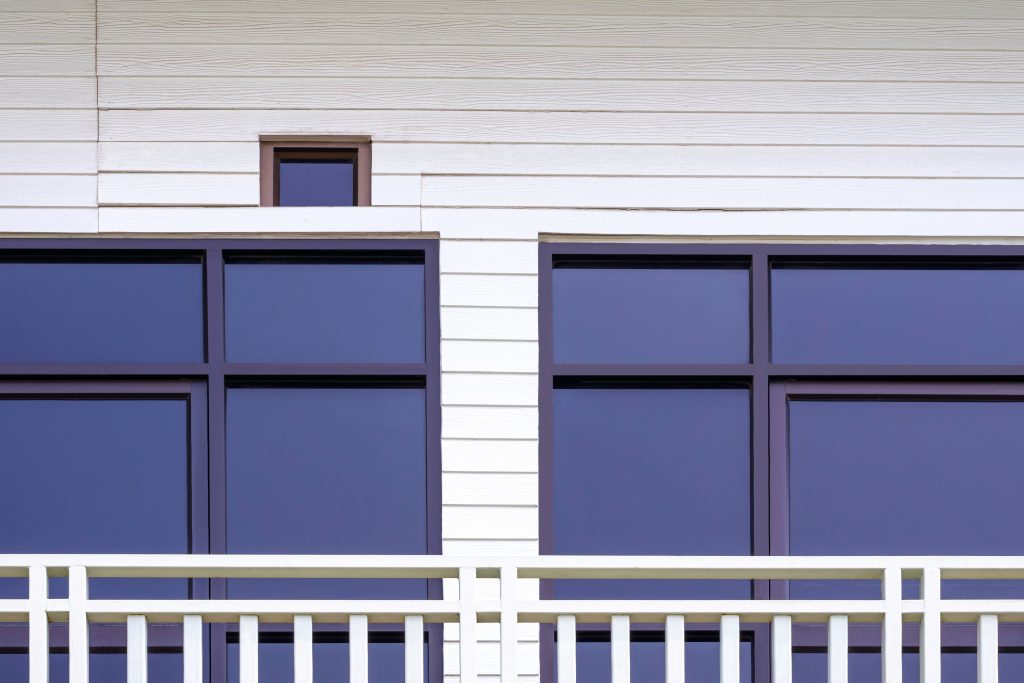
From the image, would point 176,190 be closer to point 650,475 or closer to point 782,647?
point 650,475

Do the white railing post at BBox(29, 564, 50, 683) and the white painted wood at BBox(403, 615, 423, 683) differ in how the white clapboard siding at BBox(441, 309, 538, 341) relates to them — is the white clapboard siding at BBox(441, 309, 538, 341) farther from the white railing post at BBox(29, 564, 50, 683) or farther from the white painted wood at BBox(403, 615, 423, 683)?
the white railing post at BBox(29, 564, 50, 683)

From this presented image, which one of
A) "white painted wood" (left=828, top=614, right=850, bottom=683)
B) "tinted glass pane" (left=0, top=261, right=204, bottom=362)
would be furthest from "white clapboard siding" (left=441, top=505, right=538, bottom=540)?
"white painted wood" (left=828, top=614, right=850, bottom=683)

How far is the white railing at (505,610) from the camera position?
105 inches

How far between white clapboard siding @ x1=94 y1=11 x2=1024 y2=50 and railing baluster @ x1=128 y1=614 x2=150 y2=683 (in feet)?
7.19

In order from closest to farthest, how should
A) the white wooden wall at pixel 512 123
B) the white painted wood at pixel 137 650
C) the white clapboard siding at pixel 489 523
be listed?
the white painted wood at pixel 137 650, the white clapboard siding at pixel 489 523, the white wooden wall at pixel 512 123

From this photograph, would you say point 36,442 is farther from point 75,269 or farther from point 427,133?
point 427,133

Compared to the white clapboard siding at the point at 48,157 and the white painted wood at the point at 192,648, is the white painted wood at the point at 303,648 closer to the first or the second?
the white painted wood at the point at 192,648

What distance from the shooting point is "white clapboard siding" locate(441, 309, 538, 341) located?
12.7 feet

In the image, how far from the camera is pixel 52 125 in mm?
3930

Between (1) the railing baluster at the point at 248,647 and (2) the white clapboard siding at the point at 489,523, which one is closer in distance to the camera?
(1) the railing baluster at the point at 248,647

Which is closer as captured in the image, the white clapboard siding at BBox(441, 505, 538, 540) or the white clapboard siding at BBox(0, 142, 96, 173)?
the white clapboard siding at BBox(441, 505, 538, 540)

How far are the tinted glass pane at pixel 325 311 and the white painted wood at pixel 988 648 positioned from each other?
2.04 metres

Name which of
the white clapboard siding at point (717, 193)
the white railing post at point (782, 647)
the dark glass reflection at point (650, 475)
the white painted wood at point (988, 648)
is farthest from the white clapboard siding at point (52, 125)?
the white painted wood at point (988, 648)

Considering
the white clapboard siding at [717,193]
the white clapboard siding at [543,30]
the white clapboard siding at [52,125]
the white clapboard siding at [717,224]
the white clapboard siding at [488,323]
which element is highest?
the white clapboard siding at [543,30]
